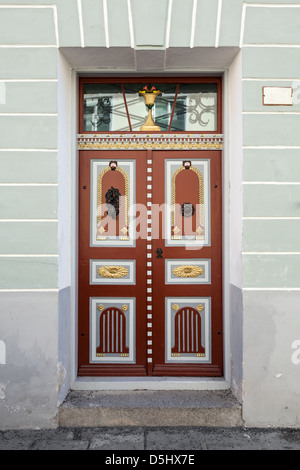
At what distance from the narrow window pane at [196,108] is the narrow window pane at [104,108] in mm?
619

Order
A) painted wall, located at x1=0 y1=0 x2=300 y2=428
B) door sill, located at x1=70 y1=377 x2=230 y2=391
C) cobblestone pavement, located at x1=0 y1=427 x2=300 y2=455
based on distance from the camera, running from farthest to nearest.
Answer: door sill, located at x1=70 y1=377 x2=230 y2=391
painted wall, located at x1=0 y1=0 x2=300 y2=428
cobblestone pavement, located at x1=0 y1=427 x2=300 y2=455

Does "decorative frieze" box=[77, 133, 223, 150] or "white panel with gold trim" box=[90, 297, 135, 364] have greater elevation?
"decorative frieze" box=[77, 133, 223, 150]

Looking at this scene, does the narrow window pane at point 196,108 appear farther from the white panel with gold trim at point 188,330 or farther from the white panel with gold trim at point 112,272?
the white panel with gold trim at point 188,330

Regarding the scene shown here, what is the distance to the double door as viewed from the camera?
16.0 feet

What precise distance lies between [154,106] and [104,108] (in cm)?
57

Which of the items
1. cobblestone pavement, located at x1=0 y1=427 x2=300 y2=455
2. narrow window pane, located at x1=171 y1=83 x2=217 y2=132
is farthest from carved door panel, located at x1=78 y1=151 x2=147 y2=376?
cobblestone pavement, located at x1=0 y1=427 x2=300 y2=455

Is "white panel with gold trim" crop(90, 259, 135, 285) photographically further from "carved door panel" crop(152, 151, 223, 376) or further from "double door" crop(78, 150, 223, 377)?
"carved door panel" crop(152, 151, 223, 376)

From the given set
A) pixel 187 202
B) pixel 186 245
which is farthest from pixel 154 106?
pixel 186 245

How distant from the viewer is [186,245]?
16.1 ft

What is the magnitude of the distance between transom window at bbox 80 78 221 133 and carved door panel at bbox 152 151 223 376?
1.24 ft

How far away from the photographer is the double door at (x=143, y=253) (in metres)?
4.89

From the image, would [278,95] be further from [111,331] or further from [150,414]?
[150,414]

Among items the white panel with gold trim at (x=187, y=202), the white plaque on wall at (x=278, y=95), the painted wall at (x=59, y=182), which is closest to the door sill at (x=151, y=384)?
the painted wall at (x=59, y=182)
